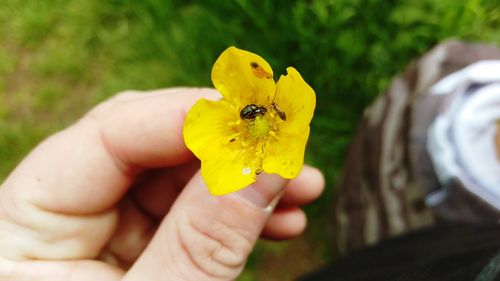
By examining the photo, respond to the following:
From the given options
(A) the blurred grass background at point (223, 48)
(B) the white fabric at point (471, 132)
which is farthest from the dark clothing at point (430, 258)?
(A) the blurred grass background at point (223, 48)

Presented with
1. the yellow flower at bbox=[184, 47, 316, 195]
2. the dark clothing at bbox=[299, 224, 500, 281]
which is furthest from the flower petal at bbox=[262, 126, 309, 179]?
the dark clothing at bbox=[299, 224, 500, 281]

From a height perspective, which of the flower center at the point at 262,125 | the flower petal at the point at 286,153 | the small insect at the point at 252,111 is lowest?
the flower petal at the point at 286,153

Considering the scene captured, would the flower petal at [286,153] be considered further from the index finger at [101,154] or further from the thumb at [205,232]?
the index finger at [101,154]

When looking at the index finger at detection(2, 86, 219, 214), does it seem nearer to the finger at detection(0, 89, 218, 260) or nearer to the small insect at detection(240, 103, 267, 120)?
the finger at detection(0, 89, 218, 260)

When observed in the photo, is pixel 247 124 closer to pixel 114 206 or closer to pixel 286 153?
pixel 286 153

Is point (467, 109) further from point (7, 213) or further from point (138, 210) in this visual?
point (7, 213)

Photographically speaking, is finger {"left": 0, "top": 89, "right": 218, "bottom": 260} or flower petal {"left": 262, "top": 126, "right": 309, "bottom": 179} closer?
flower petal {"left": 262, "top": 126, "right": 309, "bottom": 179}

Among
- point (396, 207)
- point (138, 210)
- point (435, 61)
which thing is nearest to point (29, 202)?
point (138, 210)
